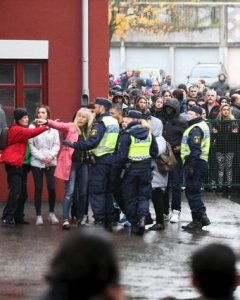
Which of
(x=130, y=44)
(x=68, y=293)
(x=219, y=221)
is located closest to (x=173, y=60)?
(x=130, y=44)

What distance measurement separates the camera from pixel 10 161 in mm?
14156

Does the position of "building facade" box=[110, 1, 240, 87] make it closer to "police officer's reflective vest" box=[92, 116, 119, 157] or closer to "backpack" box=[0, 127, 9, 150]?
"backpack" box=[0, 127, 9, 150]

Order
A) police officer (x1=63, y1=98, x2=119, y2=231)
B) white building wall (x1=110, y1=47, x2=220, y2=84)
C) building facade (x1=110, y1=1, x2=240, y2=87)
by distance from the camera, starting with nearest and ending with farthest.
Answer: police officer (x1=63, y1=98, x2=119, y2=231), white building wall (x1=110, y1=47, x2=220, y2=84), building facade (x1=110, y1=1, x2=240, y2=87)

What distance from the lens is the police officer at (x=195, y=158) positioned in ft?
45.6

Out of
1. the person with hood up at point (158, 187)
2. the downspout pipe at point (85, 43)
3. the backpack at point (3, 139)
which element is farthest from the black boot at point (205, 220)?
the downspout pipe at point (85, 43)

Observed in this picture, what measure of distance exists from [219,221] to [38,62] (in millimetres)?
4045

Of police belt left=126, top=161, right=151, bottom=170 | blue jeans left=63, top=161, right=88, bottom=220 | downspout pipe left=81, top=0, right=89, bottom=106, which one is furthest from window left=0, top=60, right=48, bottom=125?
police belt left=126, top=161, right=151, bottom=170

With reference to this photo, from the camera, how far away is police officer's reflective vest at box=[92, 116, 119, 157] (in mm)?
13734

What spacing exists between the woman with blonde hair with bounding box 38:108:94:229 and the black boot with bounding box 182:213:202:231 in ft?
4.75

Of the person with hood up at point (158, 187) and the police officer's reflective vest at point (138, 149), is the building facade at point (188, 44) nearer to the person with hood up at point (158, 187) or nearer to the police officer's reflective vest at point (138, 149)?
the person with hood up at point (158, 187)

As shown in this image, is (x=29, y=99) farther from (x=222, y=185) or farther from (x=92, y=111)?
(x=222, y=185)

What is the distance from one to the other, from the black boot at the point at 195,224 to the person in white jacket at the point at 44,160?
1798mm

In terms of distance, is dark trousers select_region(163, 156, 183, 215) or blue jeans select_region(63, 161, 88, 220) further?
dark trousers select_region(163, 156, 183, 215)

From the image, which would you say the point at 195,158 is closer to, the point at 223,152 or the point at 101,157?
the point at 101,157
